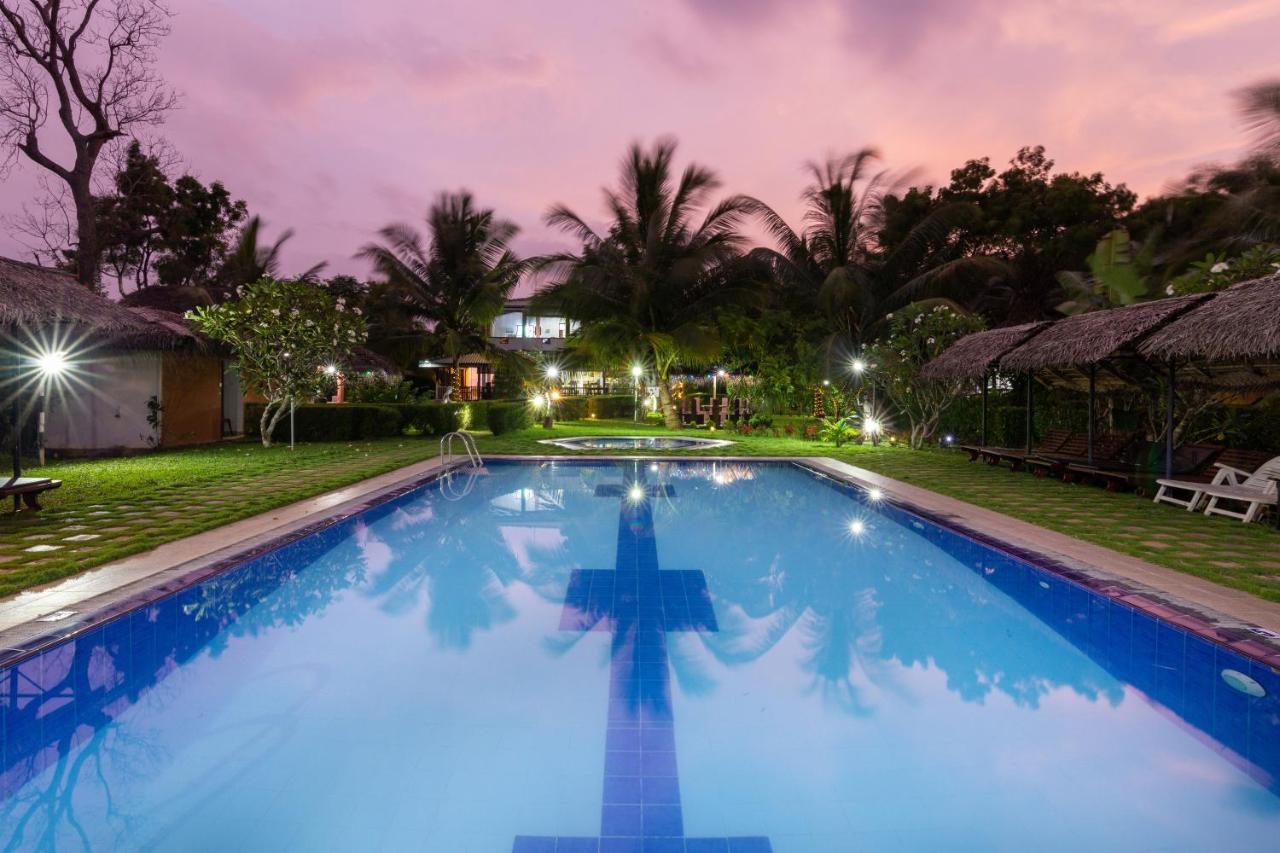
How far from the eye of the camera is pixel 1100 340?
8.87 meters

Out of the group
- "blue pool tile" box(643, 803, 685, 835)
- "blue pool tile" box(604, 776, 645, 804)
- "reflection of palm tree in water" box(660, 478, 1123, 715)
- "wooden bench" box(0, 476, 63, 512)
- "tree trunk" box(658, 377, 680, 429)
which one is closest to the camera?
"blue pool tile" box(643, 803, 685, 835)

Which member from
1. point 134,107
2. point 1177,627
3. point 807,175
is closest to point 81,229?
point 134,107

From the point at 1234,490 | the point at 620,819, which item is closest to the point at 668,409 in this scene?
the point at 1234,490

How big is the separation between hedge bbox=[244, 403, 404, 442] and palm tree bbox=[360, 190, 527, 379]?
5.62m

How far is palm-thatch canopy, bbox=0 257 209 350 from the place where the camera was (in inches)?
385

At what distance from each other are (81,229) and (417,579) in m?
19.4

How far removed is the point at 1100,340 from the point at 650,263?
12264 mm

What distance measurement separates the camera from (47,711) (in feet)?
10.5

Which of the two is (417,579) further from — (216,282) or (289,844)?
(216,282)

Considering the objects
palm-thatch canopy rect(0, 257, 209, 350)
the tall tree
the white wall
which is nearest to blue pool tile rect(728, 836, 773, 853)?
palm-thatch canopy rect(0, 257, 209, 350)

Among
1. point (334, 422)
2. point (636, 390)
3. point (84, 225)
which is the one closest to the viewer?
point (334, 422)

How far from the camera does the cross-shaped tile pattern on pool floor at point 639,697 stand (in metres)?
2.49

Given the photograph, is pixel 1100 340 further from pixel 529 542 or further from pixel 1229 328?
pixel 529 542

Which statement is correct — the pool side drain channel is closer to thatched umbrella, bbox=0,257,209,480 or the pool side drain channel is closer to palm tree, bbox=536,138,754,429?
thatched umbrella, bbox=0,257,209,480
